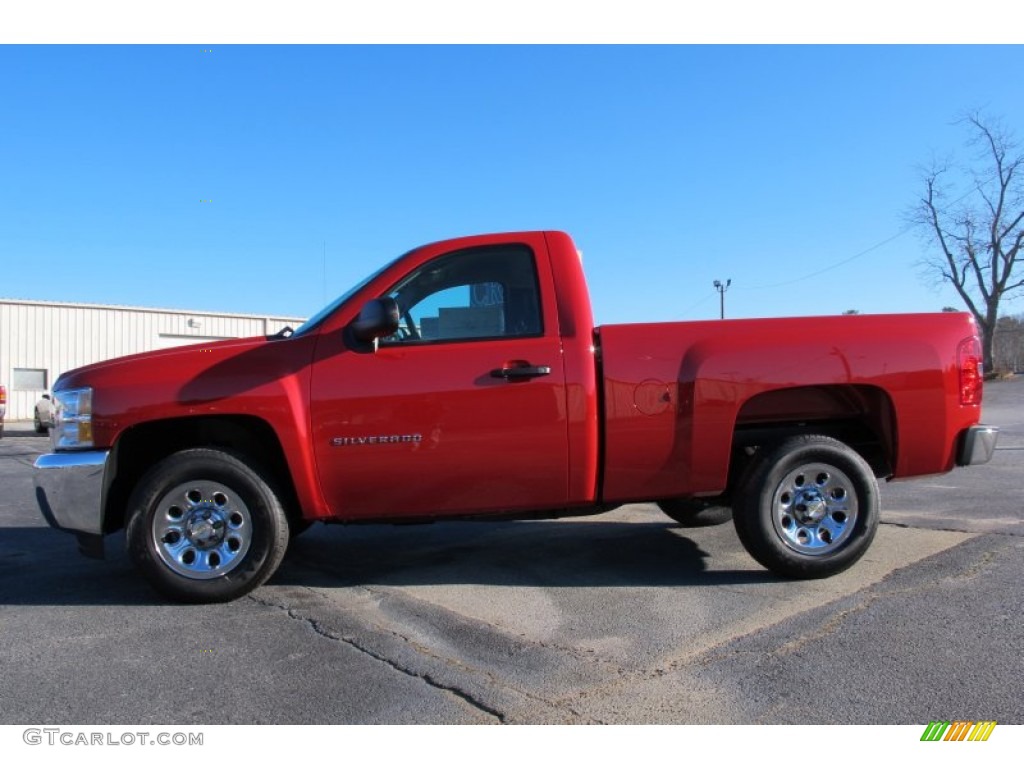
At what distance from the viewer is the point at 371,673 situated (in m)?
3.38

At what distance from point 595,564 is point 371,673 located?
2194mm

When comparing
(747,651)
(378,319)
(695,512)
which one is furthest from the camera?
(695,512)

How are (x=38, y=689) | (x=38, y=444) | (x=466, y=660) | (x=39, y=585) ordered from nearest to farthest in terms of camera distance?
(x=38, y=689) < (x=466, y=660) < (x=39, y=585) < (x=38, y=444)

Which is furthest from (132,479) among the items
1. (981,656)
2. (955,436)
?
(955,436)

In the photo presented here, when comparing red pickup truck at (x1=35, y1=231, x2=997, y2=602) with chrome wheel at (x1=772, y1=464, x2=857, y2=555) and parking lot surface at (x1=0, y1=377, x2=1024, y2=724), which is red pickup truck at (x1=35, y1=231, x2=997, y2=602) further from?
parking lot surface at (x1=0, y1=377, x2=1024, y2=724)

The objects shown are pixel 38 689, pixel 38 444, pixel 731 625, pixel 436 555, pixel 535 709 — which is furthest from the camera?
pixel 38 444

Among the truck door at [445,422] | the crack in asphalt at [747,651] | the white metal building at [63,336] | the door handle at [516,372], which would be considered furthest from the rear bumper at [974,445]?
the white metal building at [63,336]

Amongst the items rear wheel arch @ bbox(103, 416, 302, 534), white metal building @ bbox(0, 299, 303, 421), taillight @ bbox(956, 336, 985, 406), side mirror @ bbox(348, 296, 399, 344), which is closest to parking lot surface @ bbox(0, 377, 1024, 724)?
rear wheel arch @ bbox(103, 416, 302, 534)

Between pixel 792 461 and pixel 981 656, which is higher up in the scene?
pixel 792 461

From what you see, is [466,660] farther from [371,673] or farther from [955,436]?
[955,436]

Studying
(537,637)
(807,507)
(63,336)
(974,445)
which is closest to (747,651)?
(537,637)

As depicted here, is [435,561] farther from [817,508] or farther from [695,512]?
[817,508]

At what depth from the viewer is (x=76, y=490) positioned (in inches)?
170

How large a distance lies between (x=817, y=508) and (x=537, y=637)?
2.00m
